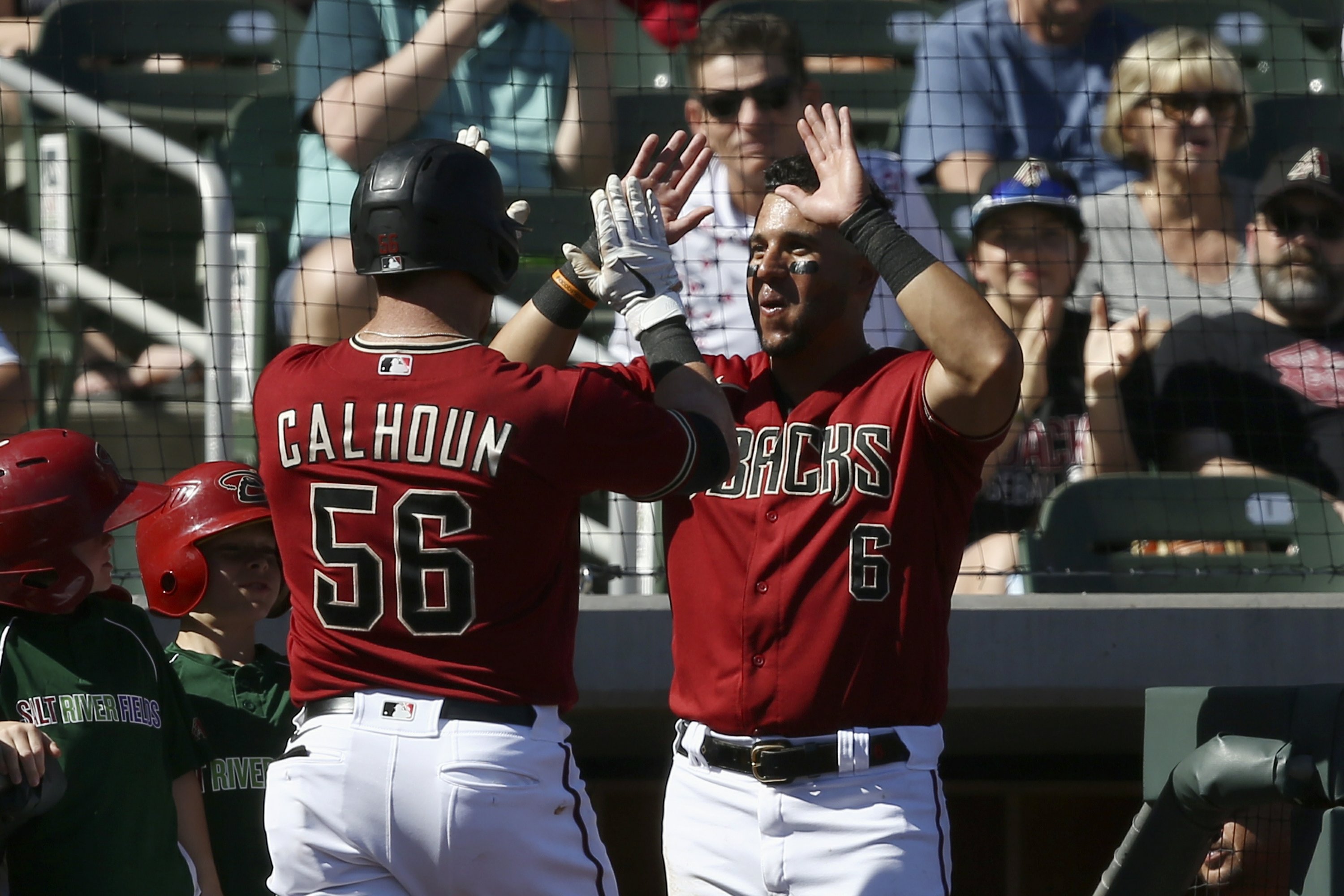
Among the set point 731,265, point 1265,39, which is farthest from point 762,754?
point 1265,39

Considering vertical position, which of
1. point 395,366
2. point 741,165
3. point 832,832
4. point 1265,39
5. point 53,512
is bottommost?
point 832,832

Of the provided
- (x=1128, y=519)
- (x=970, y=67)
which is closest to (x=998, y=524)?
(x=1128, y=519)

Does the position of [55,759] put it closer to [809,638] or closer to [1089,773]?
[809,638]

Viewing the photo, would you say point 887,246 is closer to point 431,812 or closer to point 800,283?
point 800,283

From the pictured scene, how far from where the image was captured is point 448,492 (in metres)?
2.20

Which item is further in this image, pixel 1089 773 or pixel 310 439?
pixel 1089 773

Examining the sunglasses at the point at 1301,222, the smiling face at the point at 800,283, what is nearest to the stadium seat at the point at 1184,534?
the sunglasses at the point at 1301,222

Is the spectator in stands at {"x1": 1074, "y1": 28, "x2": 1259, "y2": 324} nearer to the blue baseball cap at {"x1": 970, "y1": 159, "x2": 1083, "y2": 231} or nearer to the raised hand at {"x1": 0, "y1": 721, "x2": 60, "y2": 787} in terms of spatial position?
the blue baseball cap at {"x1": 970, "y1": 159, "x2": 1083, "y2": 231}

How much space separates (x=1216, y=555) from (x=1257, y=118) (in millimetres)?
2347

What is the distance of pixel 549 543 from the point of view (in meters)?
2.27

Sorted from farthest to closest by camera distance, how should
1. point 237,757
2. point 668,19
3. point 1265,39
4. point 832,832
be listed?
1. point 1265,39
2. point 668,19
3. point 237,757
4. point 832,832

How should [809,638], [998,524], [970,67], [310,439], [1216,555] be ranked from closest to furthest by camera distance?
[310,439] < [809,638] < [1216,555] < [998,524] < [970,67]

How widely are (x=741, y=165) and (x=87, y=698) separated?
3130 millimetres

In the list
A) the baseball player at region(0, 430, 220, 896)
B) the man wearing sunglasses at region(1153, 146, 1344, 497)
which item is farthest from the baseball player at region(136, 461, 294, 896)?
the man wearing sunglasses at region(1153, 146, 1344, 497)
